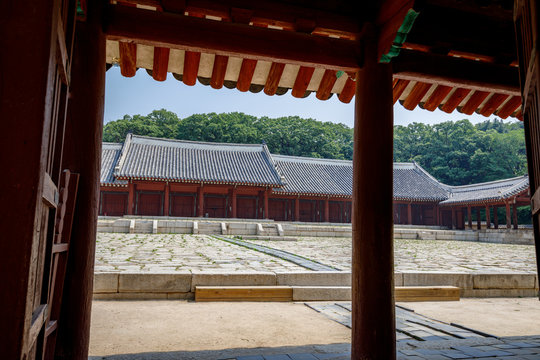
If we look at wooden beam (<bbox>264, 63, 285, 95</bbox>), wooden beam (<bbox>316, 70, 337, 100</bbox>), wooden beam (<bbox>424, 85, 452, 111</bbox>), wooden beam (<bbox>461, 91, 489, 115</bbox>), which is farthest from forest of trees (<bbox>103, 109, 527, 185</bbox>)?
wooden beam (<bbox>264, 63, 285, 95</bbox>)

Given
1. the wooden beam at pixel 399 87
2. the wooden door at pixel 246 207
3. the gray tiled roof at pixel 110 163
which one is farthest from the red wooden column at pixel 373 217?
the wooden door at pixel 246 207

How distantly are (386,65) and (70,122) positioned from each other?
7.47ft

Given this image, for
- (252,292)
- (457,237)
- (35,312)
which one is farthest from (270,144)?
(35,312)

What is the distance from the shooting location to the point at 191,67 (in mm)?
3428

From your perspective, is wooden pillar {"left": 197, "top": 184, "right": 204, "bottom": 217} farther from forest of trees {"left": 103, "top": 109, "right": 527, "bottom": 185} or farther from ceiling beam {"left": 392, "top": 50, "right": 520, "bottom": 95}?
forest of trees {"left": 103, "top": 109, "right": 527, "bottom": 185}

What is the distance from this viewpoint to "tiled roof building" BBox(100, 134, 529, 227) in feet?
80.4

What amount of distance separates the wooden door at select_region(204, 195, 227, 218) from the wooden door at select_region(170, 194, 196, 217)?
2.98ft

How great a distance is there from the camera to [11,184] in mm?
1227

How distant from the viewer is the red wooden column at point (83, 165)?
235 cm

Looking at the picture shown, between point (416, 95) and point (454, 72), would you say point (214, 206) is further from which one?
point (454, 72)

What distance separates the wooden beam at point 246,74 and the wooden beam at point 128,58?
914 mm

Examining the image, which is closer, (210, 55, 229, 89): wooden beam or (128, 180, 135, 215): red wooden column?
(210, 55, 229, 89): wooden beam

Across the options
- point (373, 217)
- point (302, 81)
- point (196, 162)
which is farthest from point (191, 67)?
point (196, 162)

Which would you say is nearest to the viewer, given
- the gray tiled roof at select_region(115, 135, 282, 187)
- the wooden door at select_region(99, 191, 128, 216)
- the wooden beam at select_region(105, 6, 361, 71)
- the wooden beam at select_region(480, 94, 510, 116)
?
the wooden beam at select_region(105, 6, 361, 71)
